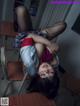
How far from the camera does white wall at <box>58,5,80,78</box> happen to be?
246 centimetres

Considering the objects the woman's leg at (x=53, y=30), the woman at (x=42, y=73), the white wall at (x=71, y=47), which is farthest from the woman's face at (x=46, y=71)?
the white wall at (x=71, y=47)

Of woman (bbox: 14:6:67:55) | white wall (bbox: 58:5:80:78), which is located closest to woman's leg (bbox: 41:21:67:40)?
woman (bbox: 14:6:67:55)

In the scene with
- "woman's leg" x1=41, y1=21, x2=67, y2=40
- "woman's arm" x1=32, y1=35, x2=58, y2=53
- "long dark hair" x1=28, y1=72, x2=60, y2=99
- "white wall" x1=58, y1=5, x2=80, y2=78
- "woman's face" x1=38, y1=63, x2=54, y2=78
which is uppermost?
"woman's arm" x1=32, y1=35, x2=58, y2=53

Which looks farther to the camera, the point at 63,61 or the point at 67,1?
the point at 63,61

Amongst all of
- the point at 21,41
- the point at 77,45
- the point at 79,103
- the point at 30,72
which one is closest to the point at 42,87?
the point at 30,72

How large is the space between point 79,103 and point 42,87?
2.40ft

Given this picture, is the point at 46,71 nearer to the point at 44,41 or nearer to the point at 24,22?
the point at 44,41

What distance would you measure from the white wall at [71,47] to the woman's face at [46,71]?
0.84 m

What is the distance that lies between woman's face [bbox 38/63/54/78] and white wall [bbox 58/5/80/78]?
2.77 feet

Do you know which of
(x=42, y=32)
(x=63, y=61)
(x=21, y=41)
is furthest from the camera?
(x=63, y=61)

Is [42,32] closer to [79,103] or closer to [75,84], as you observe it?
[75,84]

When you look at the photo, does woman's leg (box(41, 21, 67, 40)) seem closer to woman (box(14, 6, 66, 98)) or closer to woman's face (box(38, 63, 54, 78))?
woman (box(14, 6, 66, 98))

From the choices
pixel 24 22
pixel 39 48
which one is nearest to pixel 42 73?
pixel 39 48

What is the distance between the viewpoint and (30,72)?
169 centimetres
